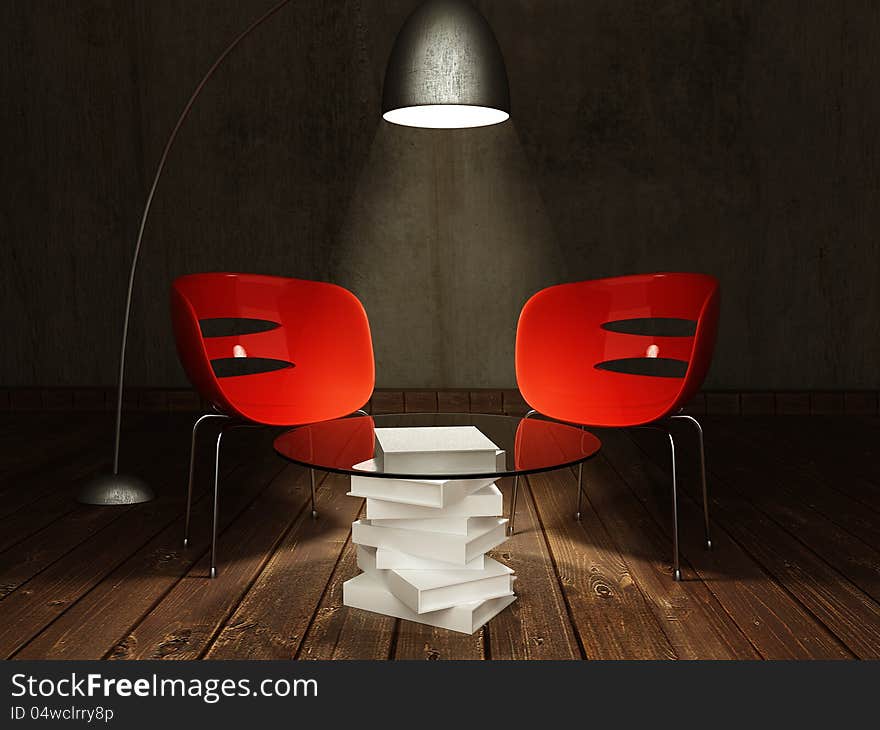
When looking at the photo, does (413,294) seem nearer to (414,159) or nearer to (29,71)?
(414,159)

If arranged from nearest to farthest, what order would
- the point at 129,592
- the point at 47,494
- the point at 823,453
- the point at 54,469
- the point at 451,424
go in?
the point at 129,592 → the point at 451,424 → the point at 47,494 → the point at 54,469 → the point at 823,453

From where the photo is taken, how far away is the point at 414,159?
4.70m

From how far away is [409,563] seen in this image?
185 cm

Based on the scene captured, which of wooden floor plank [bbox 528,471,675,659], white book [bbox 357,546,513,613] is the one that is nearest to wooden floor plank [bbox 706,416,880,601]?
wooden floor plank [bbox 528,471,675,659]

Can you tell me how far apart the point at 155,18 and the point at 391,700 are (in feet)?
13.9

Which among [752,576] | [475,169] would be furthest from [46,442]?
[752,576]

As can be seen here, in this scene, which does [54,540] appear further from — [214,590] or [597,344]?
[597,344]

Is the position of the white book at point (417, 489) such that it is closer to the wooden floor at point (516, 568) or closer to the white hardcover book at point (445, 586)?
the white hardcover book at point (445, 586)

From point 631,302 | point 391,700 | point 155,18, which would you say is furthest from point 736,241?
point 391,700

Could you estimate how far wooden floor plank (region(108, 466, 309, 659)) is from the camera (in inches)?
67.7

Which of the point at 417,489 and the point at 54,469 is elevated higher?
the point at 417,489

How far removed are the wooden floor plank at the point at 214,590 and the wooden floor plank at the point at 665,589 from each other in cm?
93

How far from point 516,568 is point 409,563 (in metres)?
0.45

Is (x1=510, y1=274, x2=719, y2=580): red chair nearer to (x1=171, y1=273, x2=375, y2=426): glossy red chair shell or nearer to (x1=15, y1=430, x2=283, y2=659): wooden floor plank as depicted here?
(x1=171, y1=273, x2=375, y2=426): glossy red chair shell
